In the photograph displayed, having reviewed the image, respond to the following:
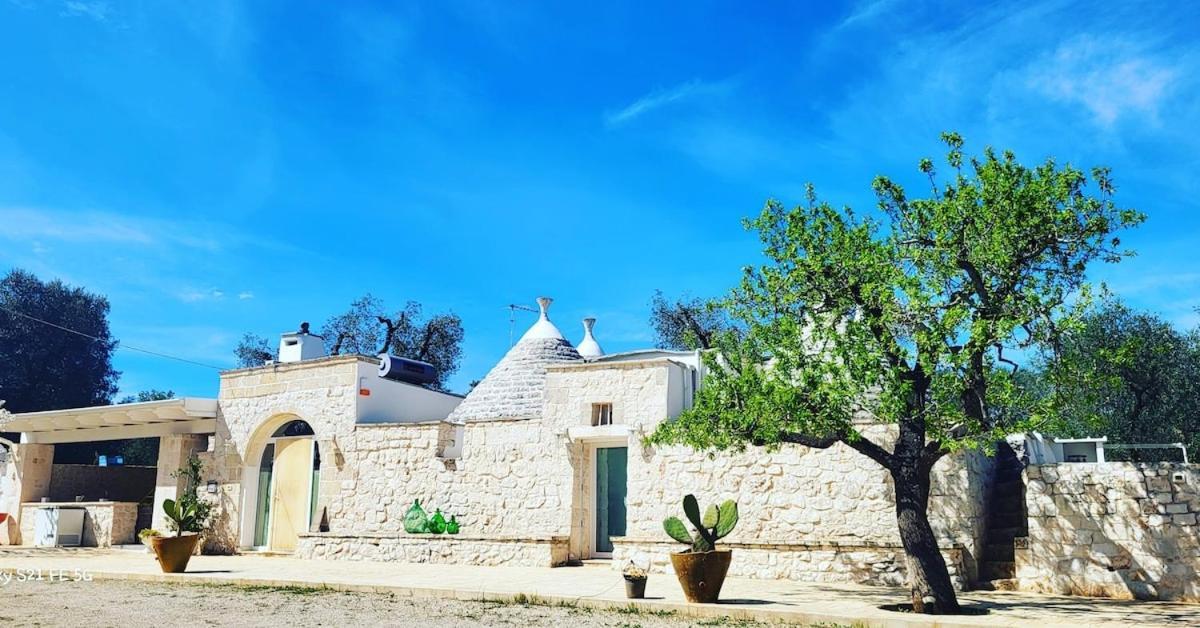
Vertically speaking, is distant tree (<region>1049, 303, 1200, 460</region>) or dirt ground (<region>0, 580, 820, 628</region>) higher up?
distant tree (<region>1049, 303, 1200, 460</region>)

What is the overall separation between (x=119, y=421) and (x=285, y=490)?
15.8ft

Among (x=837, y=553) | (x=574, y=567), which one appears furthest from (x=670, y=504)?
(x=837, y=553)

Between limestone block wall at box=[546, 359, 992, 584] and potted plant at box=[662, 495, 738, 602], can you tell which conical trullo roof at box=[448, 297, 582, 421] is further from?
potted plant at box=[662, 495, 738, 602]

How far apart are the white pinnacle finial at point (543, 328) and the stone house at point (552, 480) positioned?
35mm

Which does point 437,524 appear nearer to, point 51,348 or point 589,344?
point 589,344

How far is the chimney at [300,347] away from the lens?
1962 cm

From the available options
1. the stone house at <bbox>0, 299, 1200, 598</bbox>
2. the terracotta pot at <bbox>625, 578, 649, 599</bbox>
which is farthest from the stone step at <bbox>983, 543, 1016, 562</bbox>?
the terracotta pot at <bbox>625, 578, 649, 599</bbox>

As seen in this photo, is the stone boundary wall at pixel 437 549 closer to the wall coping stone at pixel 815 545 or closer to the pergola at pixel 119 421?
the wall coping stone at pixel 815 545

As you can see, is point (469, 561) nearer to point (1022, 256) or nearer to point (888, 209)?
point (888, 209)

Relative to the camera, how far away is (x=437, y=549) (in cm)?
1522

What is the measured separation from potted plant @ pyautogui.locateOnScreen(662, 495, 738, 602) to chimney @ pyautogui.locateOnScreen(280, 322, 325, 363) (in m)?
11.8

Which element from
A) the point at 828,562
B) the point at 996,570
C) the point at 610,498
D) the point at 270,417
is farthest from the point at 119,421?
the point at 996,570

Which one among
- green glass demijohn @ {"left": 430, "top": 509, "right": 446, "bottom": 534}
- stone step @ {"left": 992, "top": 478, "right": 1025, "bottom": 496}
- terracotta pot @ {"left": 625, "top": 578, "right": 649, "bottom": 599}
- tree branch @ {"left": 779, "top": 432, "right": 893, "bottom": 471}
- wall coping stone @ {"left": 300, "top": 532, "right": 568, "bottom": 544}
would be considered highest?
tree branch @ {"left": 779, "top": 432, "right": 893, "bottom": 471}

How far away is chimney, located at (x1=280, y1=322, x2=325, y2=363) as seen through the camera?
64.4ft
